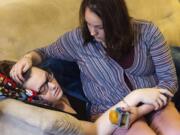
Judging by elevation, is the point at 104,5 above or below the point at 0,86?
above

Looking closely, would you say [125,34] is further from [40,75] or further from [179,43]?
[179,43]

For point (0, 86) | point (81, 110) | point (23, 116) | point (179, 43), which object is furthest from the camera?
point (179, 43)

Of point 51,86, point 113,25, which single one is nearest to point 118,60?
point 113,25

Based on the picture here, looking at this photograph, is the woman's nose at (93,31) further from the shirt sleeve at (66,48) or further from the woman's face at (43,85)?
the woman's face at (43,85)

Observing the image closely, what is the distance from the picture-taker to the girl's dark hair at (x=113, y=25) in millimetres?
1555

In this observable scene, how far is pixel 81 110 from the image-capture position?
1.75 m

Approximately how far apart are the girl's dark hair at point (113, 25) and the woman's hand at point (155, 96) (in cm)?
19

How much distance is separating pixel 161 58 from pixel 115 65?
0.20 metres

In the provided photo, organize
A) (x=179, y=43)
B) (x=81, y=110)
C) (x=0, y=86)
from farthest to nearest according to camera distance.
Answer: (x=179, y=43) < (x=81, y=110) < (x=0, y=86)

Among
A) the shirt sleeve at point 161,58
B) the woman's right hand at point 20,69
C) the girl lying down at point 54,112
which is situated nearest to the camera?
the girl lying down at point 54,112

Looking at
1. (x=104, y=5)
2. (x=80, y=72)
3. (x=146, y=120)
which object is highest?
(x=104, y=5)

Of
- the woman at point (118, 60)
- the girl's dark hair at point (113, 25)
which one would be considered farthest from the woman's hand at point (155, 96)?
the girl's dark hair at point (113, 25)

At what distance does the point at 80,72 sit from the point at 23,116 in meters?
0.54

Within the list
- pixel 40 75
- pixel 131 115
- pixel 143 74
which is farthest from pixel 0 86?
pixel 143 74
